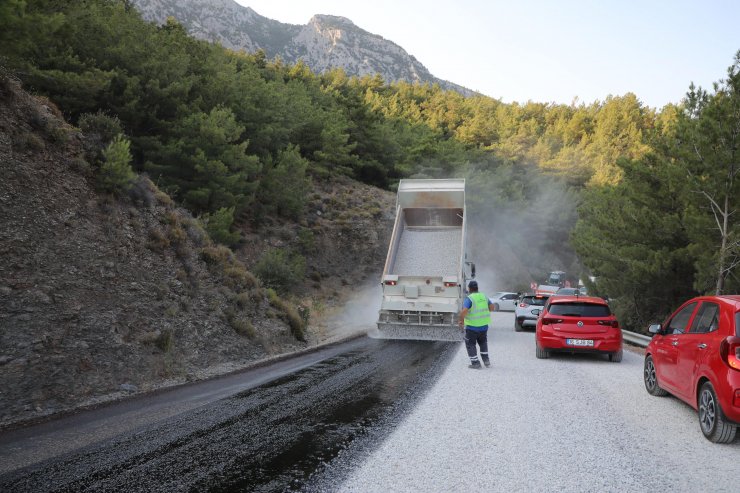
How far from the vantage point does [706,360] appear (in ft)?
19.5

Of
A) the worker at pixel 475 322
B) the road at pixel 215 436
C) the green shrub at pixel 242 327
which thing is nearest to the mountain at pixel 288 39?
the green shrub at pixel 242 327

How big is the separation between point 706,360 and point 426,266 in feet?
33.8

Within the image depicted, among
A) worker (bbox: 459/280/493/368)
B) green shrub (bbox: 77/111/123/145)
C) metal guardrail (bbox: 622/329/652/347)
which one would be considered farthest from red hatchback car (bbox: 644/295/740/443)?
green shrub (bbox: 77/111/123/145)

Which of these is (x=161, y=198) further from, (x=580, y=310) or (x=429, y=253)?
(x=580, y=310)

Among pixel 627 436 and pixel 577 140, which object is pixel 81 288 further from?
pixel 577 140

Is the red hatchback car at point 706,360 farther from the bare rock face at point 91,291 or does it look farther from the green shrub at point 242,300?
the green shrub at point 242,300

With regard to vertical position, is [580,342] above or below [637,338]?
above

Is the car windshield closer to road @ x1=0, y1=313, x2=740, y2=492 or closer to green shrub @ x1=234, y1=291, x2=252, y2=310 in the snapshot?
road @ x1=0, y1=313, x2=740, y2=492

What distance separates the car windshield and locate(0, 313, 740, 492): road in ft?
9.20

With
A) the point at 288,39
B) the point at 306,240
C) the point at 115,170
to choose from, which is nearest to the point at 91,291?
the point at 115,170

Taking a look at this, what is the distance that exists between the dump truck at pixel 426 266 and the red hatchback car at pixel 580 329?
130 inches

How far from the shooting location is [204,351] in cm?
1109

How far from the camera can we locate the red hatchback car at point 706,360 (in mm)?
5438

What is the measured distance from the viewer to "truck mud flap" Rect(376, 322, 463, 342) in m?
14.9
